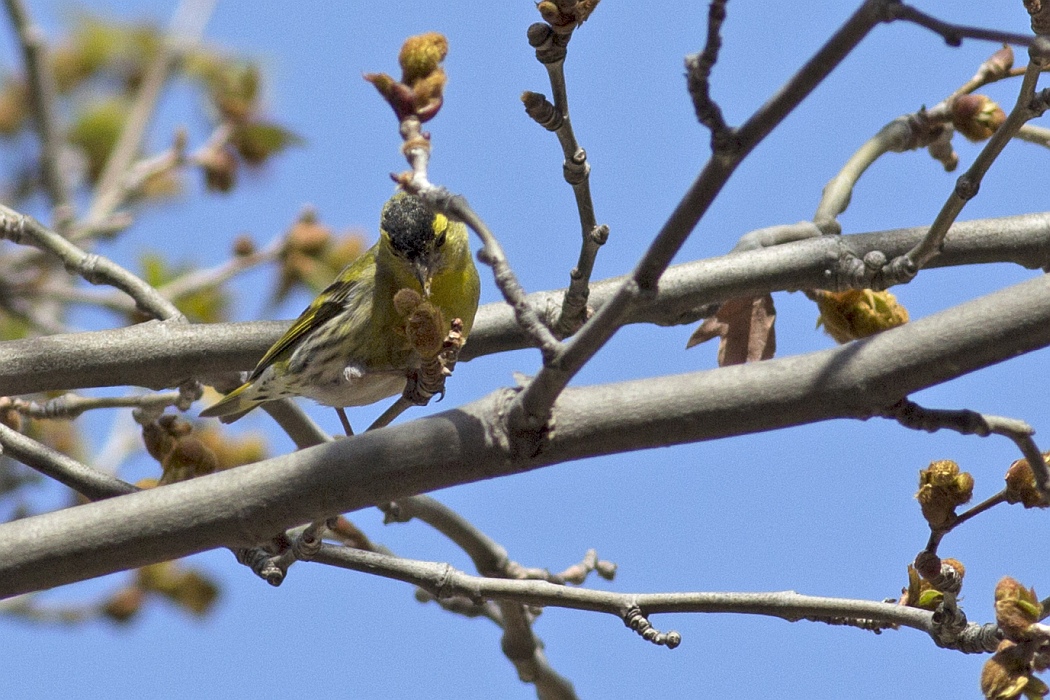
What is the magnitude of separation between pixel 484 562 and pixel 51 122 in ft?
12.8

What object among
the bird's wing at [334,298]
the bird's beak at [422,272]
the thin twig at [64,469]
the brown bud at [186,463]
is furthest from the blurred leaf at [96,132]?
the thin twig at [64,469]

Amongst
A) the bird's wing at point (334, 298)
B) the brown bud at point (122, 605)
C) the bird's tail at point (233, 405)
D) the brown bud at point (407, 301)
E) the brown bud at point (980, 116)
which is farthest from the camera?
the brown bud at point (122, 605)

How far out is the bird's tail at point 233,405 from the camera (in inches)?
195

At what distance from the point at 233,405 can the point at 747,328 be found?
2.39 metres

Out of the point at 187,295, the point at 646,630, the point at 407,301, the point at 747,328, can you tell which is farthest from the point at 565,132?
the point at 187,295

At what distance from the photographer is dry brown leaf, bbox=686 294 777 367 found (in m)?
4.15

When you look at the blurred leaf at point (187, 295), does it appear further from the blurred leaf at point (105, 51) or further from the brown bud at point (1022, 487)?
the brown bud at point (1022, 487)

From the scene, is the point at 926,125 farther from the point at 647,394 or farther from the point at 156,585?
the point at 156,585

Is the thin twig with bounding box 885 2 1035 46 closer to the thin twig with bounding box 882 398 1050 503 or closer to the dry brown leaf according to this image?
the thin twig with bounding box 882 398 1050 503

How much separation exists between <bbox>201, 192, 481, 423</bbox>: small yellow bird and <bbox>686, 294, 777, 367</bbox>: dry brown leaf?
93 cm

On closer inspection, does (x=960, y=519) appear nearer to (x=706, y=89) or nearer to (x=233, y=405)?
(x=706, y=89)

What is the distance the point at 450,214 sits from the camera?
2.55 meters

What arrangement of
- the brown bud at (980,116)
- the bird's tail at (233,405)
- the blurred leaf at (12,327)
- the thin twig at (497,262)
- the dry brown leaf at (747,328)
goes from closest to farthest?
the thin twig at (497,262), the dry brown leaf at (747,328), the brown bud at (980,116), the bird's tail at (233,405), the blurred leaf at (12,327)

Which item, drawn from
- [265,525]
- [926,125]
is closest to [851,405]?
[265,525]
